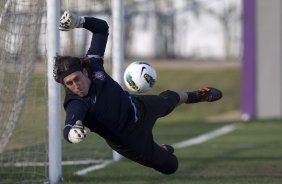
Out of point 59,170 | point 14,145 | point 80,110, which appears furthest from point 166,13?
point 80,110

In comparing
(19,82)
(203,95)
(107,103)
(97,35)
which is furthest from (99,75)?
(19,82)

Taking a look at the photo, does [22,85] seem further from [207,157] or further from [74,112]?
[74,112]

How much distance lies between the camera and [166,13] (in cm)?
3688

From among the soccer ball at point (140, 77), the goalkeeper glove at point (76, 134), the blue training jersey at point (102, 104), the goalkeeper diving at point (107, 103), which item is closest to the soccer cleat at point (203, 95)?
the goalkeeper diving at point (107, 103)

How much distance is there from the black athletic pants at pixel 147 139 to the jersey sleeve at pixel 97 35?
64 cm

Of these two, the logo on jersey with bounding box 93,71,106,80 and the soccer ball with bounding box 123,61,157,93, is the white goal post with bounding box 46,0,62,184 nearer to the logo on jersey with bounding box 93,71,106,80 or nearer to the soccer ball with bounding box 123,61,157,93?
the soccer ball with bounding box 123,61,157,93

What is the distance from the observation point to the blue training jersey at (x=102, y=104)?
27.3ft

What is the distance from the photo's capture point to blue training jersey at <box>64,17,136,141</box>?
8.33m

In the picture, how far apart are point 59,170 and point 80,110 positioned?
8.94ft

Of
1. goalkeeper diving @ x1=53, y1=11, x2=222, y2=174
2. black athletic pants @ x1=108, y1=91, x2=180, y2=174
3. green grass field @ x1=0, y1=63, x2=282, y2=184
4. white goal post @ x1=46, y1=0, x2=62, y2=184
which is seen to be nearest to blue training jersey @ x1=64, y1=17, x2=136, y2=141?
goalkeeper diving @ x1=53, y1=11, x2=222, y2=174

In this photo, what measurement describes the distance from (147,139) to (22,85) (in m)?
3.33

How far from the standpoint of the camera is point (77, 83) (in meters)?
8.15

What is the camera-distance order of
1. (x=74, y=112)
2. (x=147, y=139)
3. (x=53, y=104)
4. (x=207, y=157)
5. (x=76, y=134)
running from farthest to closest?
(x=207, y=157)
(x=53, y=104)
(x=147, y=139)
(x=74, y=112)
(x=76, y=134)

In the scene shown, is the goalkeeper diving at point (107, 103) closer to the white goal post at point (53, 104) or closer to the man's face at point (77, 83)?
the man's face at point (77, 83)
